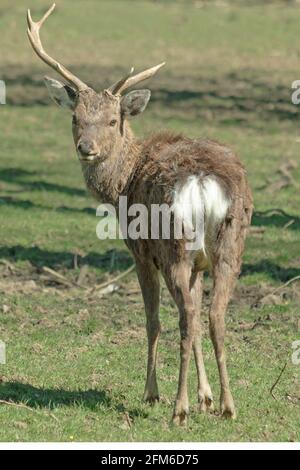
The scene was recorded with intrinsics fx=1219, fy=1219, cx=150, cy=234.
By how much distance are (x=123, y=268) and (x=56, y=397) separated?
14.1 feet

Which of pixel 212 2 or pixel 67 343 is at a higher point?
pixel 212 2

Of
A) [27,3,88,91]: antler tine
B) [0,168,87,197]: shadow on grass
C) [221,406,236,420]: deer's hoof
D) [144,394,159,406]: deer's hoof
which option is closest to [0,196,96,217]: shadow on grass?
[0,168,87,197]: shadow on grass

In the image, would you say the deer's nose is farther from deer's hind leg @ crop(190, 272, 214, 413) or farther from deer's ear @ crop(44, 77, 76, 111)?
deer's hind leg @ crop(190, 272, 214, 413)

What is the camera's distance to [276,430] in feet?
Answer: 25.8

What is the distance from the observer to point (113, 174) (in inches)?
348

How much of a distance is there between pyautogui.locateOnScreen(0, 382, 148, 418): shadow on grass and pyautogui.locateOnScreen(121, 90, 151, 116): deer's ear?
2088 millimetres

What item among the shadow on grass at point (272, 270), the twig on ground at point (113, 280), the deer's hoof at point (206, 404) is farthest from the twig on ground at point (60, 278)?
the deer's hoof at point (206, 404)

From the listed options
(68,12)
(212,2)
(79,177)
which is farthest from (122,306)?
(212,2)

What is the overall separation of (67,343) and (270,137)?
11877 mm

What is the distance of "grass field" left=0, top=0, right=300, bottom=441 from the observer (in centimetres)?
823

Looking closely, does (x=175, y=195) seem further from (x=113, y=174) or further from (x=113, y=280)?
(x=113, y=280)

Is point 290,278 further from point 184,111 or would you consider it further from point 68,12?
point 68,12

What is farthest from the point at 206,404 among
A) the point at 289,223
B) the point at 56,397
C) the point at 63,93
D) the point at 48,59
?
the point at 289,223

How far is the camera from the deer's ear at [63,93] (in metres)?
9.10
